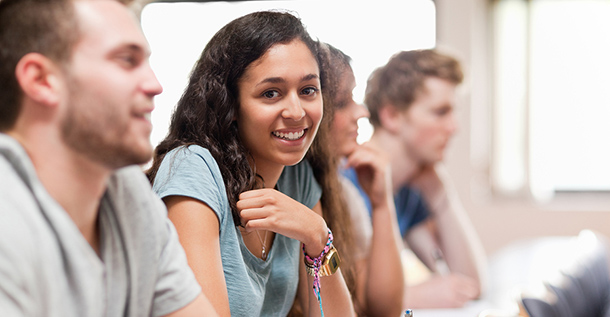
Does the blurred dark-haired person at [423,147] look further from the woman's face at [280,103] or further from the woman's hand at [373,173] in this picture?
the woman's face at [280,103]

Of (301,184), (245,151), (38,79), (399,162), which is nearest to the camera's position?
(38,79)

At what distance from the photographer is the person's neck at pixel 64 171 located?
0.59m

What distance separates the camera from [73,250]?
60 centimetres

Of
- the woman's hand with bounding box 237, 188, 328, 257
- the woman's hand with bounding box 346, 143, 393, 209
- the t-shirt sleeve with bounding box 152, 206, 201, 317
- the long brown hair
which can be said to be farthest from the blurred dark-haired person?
the t-shirt sleeve with bounding box 152, 206, 201, 317

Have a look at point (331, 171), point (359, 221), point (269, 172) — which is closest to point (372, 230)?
point (359, 221)

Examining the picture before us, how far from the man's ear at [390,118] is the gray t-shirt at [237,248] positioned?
0.99 meters

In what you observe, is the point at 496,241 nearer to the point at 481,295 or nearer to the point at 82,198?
the point at 481,295

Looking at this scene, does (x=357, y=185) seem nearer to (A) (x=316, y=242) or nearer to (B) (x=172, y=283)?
(A) (x=316, y=242)

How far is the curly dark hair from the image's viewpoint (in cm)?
95

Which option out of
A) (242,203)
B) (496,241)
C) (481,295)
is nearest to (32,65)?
(242,203)

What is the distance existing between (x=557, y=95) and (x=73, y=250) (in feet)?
13.1

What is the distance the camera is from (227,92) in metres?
0.97

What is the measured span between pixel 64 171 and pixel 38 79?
0.30 ft

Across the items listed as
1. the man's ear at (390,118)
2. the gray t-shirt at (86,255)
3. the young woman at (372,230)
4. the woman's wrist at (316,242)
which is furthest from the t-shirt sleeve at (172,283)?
the man's ear at (390,118)
